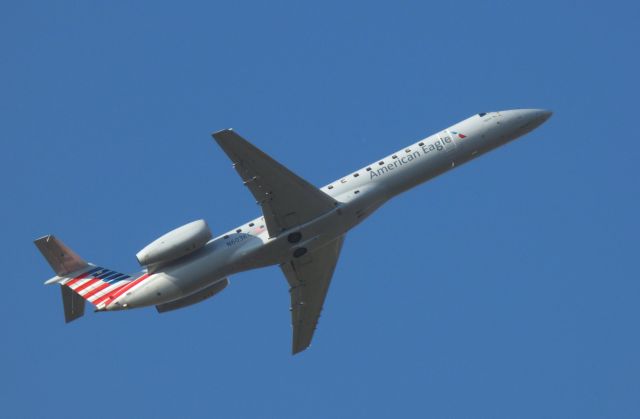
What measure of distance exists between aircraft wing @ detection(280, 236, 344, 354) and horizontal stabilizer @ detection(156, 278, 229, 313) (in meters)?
3.49

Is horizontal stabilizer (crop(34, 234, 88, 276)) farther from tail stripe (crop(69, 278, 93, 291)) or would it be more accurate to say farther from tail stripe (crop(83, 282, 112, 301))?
tail stripe (crop(83, 282, 112, 301))

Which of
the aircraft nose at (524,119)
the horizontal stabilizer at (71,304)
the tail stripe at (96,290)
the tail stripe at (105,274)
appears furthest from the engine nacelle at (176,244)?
the aircraft nose at (524,119)

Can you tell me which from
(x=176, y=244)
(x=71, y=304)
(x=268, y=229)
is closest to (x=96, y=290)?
(x=71, y=304)

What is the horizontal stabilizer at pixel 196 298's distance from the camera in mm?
53312

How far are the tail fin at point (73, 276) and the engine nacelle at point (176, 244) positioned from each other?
12.0 ft

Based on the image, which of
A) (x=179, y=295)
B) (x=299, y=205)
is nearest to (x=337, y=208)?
(x=299, y=205)

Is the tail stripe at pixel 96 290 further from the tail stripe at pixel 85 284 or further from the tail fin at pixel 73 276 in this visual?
the tail stripe at pixel 85 284

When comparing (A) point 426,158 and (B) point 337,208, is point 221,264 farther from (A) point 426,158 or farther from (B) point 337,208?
(A) point 426,158

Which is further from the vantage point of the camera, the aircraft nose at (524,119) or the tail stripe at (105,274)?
the aircraft nose at (524,119)

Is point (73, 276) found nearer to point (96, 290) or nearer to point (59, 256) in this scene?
point (59, 256)

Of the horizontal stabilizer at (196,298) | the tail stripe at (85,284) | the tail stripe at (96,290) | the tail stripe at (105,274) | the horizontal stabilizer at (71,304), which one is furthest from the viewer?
the horizontal stabilizer at (196,298)

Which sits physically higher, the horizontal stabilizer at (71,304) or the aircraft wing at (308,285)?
the horizontal stabilizer at (71,304)

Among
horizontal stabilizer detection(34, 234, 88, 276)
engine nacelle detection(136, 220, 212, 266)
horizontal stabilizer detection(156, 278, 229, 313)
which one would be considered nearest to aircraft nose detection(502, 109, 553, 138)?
engine nacelle detection(136, 220, 212, 266)

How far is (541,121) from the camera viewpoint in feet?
177
